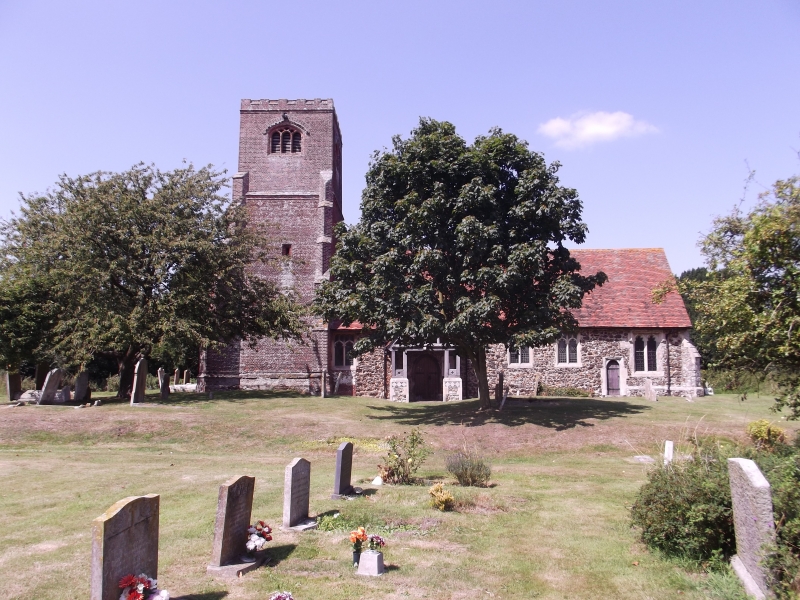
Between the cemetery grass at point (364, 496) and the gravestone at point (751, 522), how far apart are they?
0.28 meters

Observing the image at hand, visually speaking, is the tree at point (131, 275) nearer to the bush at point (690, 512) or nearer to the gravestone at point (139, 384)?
the gravestone at point (139, 384)

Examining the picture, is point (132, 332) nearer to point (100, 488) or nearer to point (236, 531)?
point (100, 488)

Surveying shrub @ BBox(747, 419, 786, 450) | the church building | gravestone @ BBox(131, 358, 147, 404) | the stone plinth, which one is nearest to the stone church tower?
the church building

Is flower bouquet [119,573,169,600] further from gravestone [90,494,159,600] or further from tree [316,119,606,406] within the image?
tree [316,119,606,406]

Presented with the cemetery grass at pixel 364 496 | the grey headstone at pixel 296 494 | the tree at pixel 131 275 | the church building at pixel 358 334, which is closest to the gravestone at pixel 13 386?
the tree at pixel 131 275

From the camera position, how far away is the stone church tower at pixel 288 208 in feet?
112

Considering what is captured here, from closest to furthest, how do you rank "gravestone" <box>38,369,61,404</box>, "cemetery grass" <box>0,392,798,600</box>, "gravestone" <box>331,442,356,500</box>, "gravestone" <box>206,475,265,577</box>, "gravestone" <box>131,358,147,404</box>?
1. "cemetery grass" <box>0,392,798,600</box>
2. "gravestone" <box>206,475,265,577</box>
3. "gravestone" <box>331,442,356,500</box>
4. "gravestone" <box>131,358,147,404</box>
5. "gravestone" <box>38,369,61,404</box>

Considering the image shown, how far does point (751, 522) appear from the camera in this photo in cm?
619

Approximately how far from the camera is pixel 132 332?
24438mm

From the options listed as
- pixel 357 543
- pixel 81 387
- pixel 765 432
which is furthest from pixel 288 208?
pixel 357 543

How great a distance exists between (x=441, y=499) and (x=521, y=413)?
12584mm

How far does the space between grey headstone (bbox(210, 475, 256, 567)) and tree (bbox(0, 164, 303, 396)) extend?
18.0m

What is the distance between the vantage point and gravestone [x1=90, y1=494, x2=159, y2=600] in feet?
18.7

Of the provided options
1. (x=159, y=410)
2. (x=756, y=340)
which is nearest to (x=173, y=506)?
(x=756, y=340)
